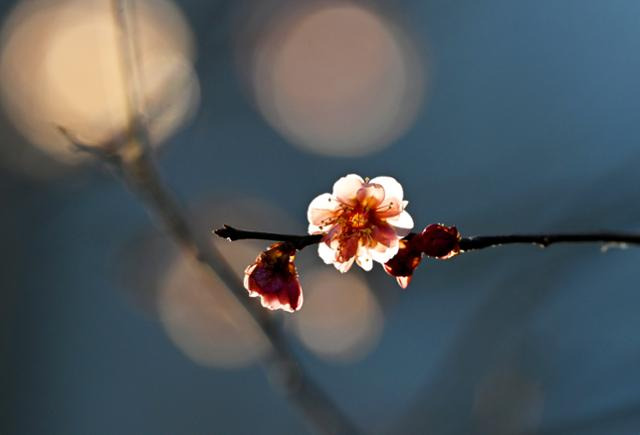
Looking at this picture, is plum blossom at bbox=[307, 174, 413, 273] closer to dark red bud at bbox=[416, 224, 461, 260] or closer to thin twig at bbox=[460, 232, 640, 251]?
dark red bud at bbox=[416, 224, 461, 260]

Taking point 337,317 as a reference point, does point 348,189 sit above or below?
below

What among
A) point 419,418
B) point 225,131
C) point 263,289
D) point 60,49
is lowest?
point 263,289

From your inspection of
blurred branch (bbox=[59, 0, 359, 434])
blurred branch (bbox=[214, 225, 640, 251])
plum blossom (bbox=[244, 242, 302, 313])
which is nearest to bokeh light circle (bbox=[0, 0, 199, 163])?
blurred branch (bbox=[59, 0, 359, 434])

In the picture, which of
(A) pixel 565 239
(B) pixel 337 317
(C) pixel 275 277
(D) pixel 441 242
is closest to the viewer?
(A) pixel 565 239

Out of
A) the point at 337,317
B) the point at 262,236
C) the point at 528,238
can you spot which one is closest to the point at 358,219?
the point at 262,236

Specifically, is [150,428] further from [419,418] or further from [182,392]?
[419,418]

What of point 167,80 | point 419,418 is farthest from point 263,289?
point 419,418

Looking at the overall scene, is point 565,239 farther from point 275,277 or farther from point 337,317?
point 337,317
